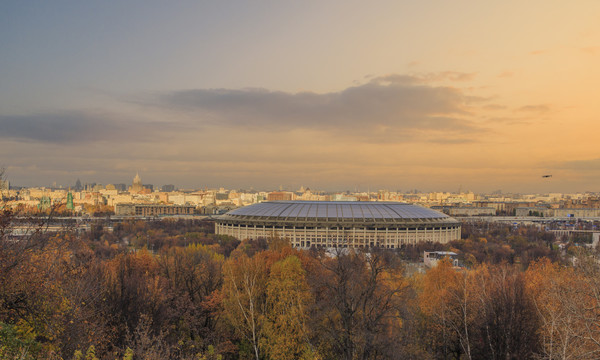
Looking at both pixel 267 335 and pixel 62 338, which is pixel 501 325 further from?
pixel 62 338

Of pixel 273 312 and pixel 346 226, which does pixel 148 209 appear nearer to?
pixel 346 226

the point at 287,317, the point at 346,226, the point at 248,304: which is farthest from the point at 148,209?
the point at 287,317

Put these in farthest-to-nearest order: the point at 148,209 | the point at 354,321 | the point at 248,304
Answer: the point at 148,209 → the point at 248,304 → the point at 354,321

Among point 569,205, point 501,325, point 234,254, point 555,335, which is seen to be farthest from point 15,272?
point 569,205

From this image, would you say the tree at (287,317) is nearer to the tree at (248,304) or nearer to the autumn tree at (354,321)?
the tree at (248,304)

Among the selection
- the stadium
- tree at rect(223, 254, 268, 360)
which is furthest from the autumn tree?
the stadium

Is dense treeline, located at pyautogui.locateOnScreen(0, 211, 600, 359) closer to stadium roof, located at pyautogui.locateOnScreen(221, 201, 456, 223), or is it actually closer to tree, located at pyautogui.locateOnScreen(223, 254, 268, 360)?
tree, located at pyautogui.locateOnScreen(223, 254, 268, 360)

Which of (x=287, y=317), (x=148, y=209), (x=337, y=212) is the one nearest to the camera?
(x=287, y=317)
